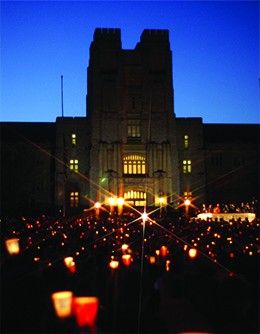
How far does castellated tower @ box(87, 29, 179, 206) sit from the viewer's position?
45.2m

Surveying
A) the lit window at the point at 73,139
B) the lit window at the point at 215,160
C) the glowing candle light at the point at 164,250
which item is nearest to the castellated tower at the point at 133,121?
the lit window at the point at 73,139

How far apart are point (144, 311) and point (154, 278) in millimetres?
2270

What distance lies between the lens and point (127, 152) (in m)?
46.2

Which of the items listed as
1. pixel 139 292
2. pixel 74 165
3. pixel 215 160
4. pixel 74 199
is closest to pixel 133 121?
pixel 74 165

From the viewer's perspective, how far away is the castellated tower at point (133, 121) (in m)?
45.2

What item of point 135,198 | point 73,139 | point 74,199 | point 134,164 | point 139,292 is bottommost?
point 139,292

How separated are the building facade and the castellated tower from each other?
103 millimetres

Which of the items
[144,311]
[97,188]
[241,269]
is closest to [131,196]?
[97,188]

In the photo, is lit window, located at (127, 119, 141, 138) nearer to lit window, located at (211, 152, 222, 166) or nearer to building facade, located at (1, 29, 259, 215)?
building facade, located at (1, 29, 259, 215)

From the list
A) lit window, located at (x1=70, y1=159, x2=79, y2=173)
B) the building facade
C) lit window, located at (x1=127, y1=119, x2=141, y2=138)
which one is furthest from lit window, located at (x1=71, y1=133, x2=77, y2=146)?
lit window, located at (x1=127, y1=119, x2=141, y2=138)

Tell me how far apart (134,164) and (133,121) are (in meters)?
4.78

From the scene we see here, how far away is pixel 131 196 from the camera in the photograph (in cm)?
4531

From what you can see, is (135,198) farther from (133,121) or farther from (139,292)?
(139,292)

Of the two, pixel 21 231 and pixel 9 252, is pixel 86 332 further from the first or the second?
pixel 21 231
